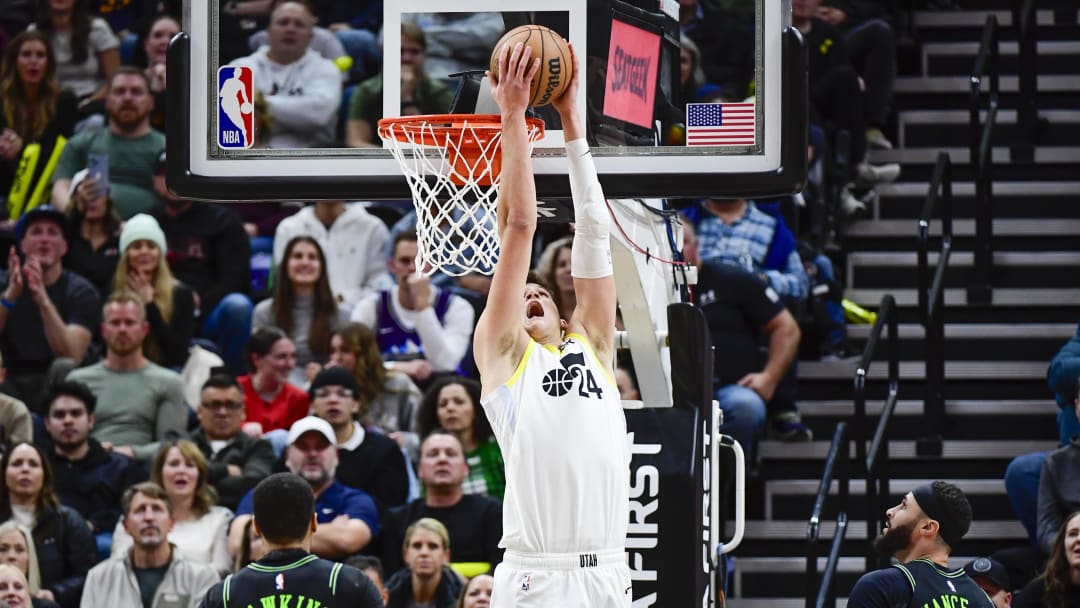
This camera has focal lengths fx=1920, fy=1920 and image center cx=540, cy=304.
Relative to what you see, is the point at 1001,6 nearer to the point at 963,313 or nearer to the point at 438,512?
the point at 963,313

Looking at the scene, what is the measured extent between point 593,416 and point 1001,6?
A: 31.0 feet

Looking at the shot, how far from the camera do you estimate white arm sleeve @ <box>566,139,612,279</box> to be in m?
6.25

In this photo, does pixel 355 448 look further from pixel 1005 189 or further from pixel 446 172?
pixel 1005 189

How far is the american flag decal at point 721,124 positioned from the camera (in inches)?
272

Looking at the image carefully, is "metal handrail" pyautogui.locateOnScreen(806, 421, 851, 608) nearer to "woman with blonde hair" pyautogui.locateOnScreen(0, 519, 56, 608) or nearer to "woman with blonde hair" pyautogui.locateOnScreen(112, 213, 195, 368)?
"woman with blonde hair" pyautogui.locateOnScreen(0, 519, 56, 608)

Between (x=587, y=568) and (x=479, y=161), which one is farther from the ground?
(x=479, y=161)

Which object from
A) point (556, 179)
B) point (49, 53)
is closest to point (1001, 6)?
point (49, 53)

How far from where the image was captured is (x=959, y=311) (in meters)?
12.3

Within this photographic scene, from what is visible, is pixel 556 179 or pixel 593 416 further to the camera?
pixel 556 179

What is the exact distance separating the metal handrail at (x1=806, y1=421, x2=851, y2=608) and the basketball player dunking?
148 inches

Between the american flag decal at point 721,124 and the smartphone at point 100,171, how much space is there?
6.22 meters

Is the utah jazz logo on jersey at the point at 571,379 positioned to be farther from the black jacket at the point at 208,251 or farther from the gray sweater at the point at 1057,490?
the black jacket at the point at 208,251

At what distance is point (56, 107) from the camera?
13.8 m

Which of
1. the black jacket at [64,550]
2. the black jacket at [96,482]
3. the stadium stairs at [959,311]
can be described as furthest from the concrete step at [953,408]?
the black jacket at [64,550]
